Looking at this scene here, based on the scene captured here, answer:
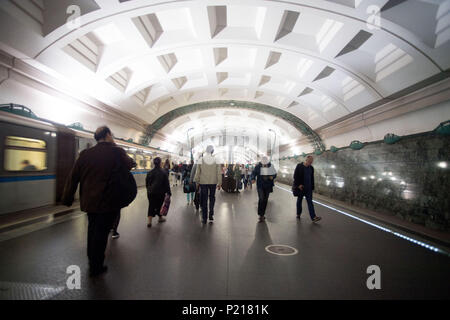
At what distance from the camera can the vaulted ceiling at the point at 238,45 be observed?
734cm

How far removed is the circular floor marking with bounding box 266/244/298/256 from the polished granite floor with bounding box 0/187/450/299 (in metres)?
0.13

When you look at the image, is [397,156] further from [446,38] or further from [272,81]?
[272,81]

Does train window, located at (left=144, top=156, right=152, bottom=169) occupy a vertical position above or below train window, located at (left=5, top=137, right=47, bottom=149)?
below

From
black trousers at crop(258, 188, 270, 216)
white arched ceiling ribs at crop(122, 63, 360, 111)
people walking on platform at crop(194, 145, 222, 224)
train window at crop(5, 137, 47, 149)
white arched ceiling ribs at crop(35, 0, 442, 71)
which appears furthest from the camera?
white arched ceiling ribs at crop(122, 63, 360, 111)

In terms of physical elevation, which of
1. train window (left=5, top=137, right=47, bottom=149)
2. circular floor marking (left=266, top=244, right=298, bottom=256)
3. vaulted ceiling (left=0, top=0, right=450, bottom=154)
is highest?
vaulted ceiling (left=0, top=0, right=450, bottom=154)

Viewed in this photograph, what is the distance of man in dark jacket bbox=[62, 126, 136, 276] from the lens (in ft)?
8.83

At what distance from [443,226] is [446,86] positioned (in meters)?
5.12

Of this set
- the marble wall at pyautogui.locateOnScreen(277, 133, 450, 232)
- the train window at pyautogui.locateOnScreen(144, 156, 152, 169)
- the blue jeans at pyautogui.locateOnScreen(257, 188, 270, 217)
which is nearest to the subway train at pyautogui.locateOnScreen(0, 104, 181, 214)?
the blue jeans at pyautogui.locateOnScreen(257, 188, 270, 217)

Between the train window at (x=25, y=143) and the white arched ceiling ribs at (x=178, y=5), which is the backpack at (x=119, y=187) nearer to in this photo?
the train window at (x=25, y=143)

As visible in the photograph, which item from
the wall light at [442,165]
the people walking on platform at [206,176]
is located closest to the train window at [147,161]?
the people walking on platform at [206,176]

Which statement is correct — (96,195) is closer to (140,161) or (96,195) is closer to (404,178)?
(404,178)

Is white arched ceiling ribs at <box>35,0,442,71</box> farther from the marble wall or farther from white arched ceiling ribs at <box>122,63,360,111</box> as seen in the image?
white arched ceiling ribs at <box>122,63,360,111</box>

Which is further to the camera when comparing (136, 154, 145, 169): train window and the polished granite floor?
(136, 154, 145, 169): train window

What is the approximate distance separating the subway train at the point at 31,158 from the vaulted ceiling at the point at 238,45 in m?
3.67
